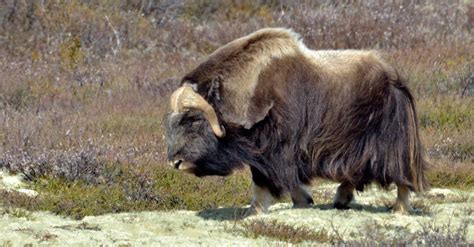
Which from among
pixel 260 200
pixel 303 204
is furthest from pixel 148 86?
pixel 260 200

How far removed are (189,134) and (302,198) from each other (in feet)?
3.09

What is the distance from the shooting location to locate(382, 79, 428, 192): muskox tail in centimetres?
709

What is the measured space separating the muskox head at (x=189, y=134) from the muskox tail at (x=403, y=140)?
110cm

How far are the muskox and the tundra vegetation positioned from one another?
0.49 meters

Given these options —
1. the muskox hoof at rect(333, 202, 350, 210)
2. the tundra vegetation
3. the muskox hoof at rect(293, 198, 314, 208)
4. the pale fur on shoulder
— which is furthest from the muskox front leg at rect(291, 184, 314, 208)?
the pale fur on shoulder

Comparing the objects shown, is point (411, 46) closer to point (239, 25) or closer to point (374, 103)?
point (239, 25)

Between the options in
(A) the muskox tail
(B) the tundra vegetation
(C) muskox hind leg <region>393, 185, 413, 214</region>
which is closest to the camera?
(A) the muskox tail

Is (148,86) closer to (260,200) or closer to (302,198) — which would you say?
(302,198)

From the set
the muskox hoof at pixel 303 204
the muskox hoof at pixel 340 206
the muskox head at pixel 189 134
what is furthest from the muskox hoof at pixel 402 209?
the muskox head at pixel 189 134

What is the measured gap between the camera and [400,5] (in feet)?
60.4

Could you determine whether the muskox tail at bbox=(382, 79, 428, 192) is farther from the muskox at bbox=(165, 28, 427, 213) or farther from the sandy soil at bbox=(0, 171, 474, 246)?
the sandy soil at bbox=(0, 171, 474, 246)

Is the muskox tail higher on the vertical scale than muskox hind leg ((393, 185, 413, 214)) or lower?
higher

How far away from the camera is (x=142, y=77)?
1391cm

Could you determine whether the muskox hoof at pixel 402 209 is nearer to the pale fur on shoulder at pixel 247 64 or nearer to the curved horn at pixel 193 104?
the pale fur on shoulder at pixel 247 64
